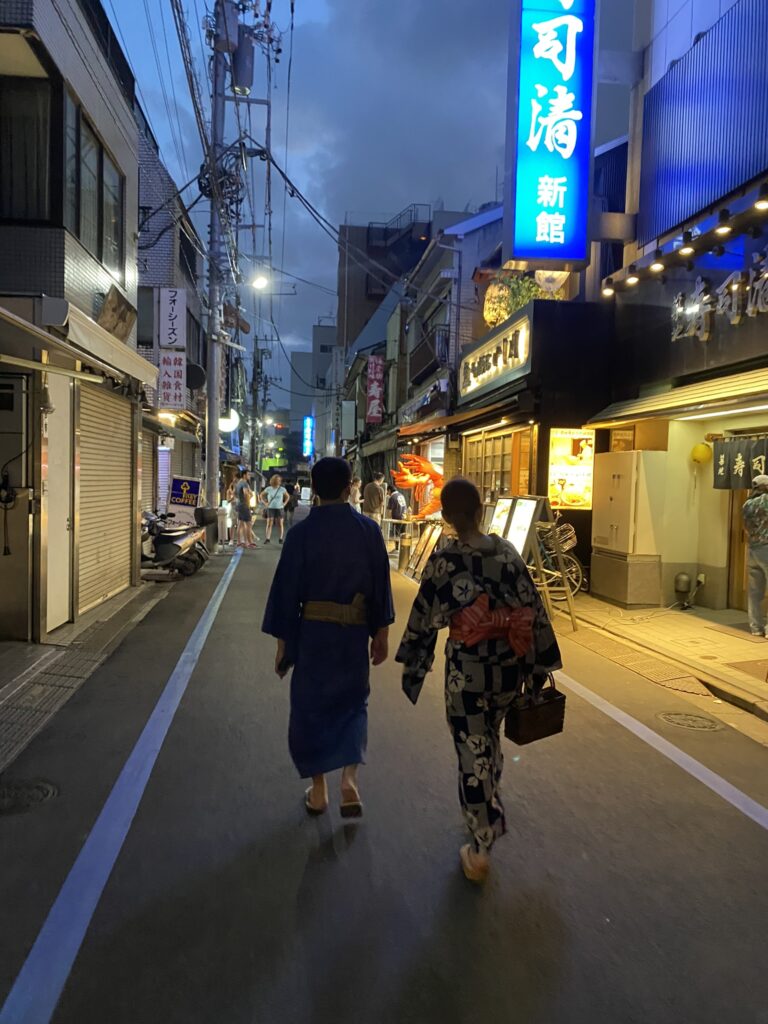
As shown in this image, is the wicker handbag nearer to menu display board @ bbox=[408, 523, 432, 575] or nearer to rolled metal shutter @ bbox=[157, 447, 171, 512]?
menu display board @ bbox=[408, 523, 432, 575]

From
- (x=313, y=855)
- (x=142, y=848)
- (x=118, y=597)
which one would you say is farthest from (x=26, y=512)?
(x=313, y=855)

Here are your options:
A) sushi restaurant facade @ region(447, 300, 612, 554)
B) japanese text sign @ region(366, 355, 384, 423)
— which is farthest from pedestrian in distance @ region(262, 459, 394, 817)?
japanese text sign @ region(366, 355, 384, 423)

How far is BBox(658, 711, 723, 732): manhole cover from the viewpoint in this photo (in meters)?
5.81

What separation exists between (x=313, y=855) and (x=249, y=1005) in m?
A: 1.05

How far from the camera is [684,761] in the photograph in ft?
16.5

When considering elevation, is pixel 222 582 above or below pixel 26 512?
below

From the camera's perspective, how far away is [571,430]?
1349cm

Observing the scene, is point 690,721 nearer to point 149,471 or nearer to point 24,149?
point 24,149

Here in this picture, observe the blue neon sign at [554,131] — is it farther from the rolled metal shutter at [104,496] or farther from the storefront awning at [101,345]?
the rolled metal shutter at [104,496]

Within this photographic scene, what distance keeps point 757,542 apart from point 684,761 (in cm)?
440

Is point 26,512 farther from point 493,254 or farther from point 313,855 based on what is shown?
point 493,254

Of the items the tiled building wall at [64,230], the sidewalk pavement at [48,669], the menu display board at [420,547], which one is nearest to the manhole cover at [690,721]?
the sidewalk pavement at [48,669]

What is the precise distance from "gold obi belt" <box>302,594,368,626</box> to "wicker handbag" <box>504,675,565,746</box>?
0.95 m

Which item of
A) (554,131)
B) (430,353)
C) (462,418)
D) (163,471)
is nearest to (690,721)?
(554,131)
